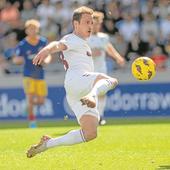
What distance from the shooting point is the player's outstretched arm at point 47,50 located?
9.16 m

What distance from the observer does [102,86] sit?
9766 mm

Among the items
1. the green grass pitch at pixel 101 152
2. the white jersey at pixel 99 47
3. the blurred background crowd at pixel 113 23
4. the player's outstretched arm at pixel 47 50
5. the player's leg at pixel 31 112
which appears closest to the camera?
the player's outstretched arm at pixel 47 50

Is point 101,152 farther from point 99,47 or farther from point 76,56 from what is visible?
point 99,47

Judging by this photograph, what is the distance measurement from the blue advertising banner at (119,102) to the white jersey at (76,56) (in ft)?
36.7

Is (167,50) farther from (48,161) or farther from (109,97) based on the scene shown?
(48,161)

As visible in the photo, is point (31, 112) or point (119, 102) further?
point (119, 102)

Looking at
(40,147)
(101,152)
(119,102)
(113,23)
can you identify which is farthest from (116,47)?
(40,147)

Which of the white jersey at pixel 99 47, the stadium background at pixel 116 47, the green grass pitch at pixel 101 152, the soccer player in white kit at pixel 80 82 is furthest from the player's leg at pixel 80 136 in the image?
the stadium background at pixel 116 47

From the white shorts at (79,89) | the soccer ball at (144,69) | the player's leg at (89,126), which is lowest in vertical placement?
the player's leg at (89,126)

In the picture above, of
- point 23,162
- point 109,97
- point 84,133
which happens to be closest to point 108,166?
point 84,133

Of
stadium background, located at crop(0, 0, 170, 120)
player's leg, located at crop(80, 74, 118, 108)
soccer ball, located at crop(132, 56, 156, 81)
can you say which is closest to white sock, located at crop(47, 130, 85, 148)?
player's leg, located at crop(80, 74, 118, 108)

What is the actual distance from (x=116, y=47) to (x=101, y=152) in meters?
11.5

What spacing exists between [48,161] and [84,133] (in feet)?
3.70

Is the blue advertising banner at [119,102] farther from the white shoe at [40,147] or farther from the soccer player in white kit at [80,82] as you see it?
the white shoe at [40,147]
